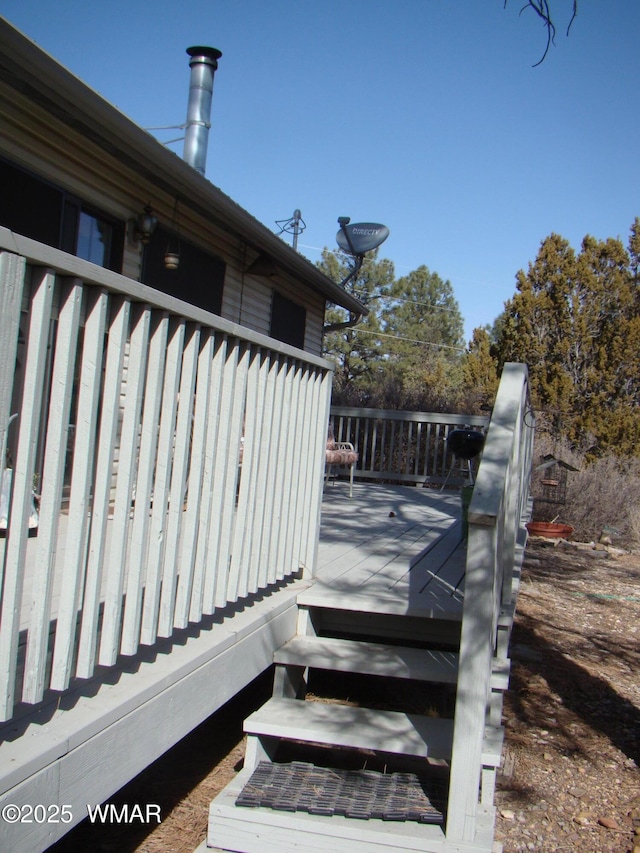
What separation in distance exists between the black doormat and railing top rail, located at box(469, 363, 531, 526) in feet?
3.22

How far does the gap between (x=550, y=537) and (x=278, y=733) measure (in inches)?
287

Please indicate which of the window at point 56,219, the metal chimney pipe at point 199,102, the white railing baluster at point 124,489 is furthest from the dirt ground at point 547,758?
the metal chimney pipe at point 199,102

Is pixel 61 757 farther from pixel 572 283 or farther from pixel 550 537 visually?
pixel 572 283

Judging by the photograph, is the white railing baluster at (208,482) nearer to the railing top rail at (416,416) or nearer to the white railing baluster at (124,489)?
the white railing baluster at (124,489)

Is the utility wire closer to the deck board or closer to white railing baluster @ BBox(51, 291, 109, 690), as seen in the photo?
the deck board

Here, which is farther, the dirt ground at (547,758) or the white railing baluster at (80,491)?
the dirt ground at (547,758)

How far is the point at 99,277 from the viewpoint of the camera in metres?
1.87

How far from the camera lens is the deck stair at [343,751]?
7.95 ft

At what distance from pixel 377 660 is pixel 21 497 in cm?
200

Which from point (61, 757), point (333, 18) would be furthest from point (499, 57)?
point (61, 757)

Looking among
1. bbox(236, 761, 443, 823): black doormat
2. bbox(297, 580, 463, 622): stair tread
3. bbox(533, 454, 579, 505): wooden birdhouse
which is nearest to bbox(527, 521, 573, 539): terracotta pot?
bbox(533, 454, 579, 505): wooden birdhouse

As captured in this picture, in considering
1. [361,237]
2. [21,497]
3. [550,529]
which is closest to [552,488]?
[550,529]

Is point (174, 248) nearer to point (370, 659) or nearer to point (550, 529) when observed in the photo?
point (370, 659)

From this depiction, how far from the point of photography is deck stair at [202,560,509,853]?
2.42m
